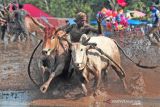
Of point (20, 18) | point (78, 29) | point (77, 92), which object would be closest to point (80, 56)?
point (77, 92)

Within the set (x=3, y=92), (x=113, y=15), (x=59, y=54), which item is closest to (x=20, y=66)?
(x=3, y=92)

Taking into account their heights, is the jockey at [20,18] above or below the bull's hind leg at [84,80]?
below

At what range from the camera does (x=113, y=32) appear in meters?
25.8

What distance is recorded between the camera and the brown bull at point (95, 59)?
9.52 meters

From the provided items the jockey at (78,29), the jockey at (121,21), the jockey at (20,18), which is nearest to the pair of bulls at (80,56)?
the jockey at (78,29)

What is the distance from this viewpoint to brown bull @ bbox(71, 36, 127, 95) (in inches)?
375

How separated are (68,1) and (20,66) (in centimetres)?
3011

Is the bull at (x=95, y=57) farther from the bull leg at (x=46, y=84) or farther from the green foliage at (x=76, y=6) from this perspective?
the green foliage at (x=76, y=6)

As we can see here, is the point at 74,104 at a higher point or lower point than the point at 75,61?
lower

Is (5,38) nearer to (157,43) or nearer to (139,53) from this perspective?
(157,43)

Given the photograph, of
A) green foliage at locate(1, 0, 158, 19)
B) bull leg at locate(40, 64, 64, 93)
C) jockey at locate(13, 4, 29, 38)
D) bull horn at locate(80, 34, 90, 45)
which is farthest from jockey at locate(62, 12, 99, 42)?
green foliage at locate(1, 0, 158, 19)

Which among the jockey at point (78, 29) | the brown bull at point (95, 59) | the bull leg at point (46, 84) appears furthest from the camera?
the jockey at point (78, 29)

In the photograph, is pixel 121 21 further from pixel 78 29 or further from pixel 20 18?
pixel 78 29

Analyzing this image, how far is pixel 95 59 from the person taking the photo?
10180 millimetres
